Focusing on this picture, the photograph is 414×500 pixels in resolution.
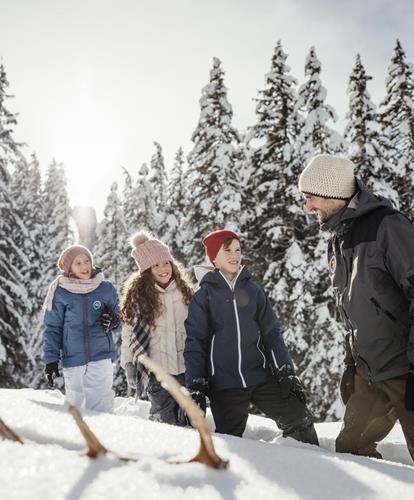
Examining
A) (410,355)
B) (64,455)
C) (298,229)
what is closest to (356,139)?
(298,229)

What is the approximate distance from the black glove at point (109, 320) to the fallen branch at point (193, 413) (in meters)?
4.59

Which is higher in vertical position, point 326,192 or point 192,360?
point 326,192

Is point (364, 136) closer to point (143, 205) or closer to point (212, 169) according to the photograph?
point (212, 169)

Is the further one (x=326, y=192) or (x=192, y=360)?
(x=192, y=360)

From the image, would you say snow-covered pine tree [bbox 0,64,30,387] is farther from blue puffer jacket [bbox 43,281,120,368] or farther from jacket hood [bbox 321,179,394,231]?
jacket hood [bbox 321,179,394,231]

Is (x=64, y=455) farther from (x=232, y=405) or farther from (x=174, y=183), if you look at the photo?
(x=174, y=183)

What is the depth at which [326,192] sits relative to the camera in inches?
134

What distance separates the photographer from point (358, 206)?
10.5ft

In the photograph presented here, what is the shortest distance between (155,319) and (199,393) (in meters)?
A: 1.33

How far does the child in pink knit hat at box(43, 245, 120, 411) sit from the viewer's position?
18.8ft

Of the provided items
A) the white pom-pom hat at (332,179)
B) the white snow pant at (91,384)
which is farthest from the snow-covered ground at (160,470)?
the white snow pant at (91,384)

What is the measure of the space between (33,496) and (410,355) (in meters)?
2.32

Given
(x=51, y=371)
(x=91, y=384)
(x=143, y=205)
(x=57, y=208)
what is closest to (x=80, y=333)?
(x=51, y=371)

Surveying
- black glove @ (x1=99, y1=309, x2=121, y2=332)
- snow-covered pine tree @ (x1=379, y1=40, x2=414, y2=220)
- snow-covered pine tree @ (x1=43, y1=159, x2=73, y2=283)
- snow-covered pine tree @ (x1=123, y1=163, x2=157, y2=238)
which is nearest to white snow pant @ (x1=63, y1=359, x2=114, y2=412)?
black glove @ (x1=99, y1=309, x2=121, y2=332)
